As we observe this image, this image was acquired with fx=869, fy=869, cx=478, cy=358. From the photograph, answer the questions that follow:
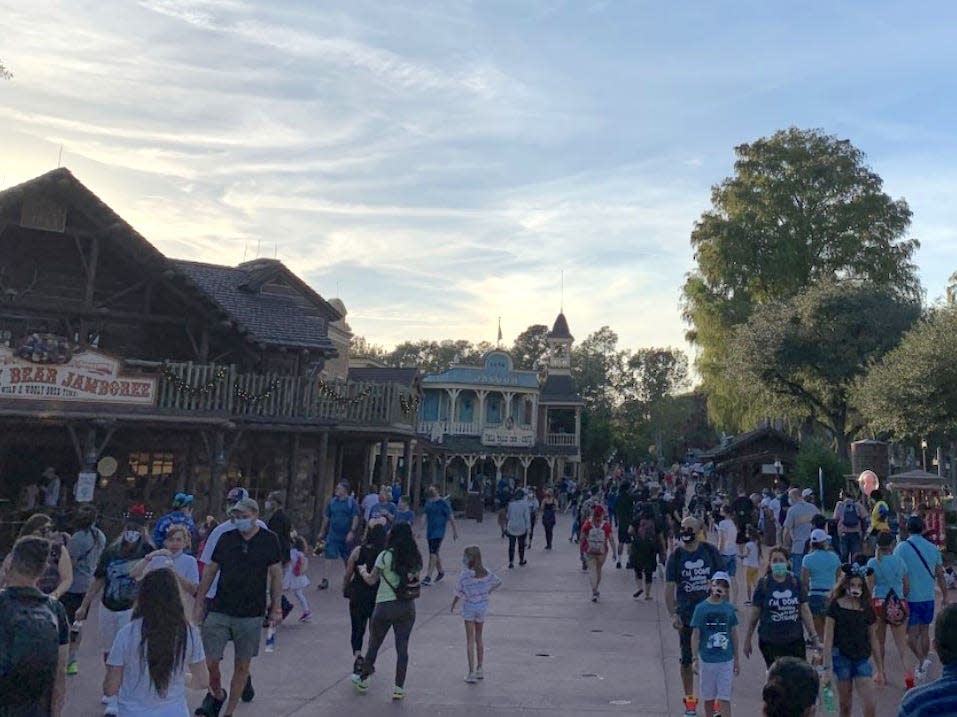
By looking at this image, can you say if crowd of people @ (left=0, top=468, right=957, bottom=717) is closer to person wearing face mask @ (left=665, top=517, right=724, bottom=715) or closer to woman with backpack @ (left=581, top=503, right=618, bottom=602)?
person wearing face mask @ (left=665, top=517, right=724, bottom=715)

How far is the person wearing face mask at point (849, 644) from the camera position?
261 inches

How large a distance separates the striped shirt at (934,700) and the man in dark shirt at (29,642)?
382 centimetres

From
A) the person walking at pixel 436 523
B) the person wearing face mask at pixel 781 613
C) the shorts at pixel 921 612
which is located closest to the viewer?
the person wearing face mask at pixel 781 613

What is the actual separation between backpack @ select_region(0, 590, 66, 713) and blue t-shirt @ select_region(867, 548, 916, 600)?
743cm

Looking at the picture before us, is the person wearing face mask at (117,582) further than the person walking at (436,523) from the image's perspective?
No

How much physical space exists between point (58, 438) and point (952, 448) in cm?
2558

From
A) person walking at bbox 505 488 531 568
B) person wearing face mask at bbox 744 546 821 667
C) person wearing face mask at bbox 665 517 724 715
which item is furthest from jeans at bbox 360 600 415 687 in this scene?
person walking at bbox 505 488 531 568

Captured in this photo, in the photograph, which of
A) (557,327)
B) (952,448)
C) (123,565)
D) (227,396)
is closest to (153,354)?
(227,396)

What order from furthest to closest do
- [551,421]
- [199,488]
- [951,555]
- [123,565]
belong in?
[551,421]
[199,488]
[951,555]
[123,565]

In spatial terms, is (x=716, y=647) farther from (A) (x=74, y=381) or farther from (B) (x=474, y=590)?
(A) (x=74, y=381)

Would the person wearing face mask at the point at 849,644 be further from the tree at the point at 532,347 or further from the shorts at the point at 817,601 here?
the tree at the point at 532,347

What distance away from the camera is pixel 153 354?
66.3 feet

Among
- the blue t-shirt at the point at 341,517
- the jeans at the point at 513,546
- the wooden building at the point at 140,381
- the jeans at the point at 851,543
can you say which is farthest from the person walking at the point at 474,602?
the wooden building at the point at 140,381

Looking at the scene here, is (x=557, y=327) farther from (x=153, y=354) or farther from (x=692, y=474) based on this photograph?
(x=153, y=354)
